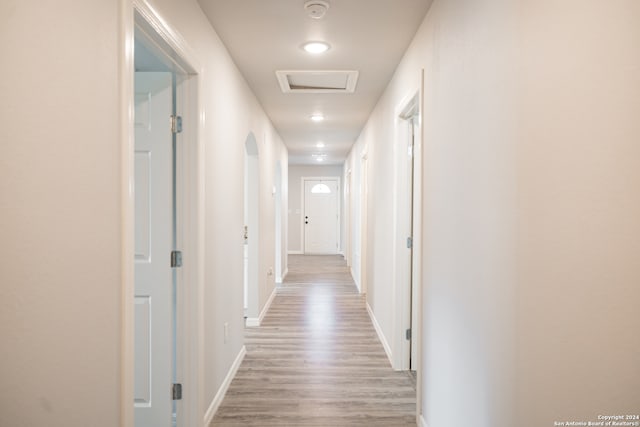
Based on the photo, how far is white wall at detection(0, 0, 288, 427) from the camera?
939 mm

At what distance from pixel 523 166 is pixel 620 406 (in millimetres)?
662

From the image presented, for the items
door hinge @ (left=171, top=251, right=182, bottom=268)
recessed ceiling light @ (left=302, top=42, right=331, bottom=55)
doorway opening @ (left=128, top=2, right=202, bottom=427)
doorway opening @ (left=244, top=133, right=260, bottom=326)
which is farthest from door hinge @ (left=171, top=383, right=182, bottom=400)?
doorway opening @ (left=244, top=133, right=260, bottom=326)

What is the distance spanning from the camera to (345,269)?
9484 mm

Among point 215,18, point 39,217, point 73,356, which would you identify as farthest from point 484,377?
point 215,18

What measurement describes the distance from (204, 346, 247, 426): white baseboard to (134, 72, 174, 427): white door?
0.35m

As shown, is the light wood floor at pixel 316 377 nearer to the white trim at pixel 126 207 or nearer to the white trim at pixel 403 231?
the white trim at pixel 403 231

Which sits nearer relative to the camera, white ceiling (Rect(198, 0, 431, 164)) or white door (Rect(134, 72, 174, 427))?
white door (Rect(134, 72, 174, 427))

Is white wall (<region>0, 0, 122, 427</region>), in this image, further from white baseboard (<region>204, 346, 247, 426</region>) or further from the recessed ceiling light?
the recessed ceiling light

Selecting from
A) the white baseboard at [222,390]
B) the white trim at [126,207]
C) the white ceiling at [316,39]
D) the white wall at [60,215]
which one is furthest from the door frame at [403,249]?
the white wall at [60,215]

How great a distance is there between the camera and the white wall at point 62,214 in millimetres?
939

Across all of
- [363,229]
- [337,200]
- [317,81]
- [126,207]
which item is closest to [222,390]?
[126,207]

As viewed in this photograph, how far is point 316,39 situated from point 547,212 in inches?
90.7

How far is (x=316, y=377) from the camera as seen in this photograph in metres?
3.47

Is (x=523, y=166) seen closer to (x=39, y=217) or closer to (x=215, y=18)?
(x=39, y=217)
